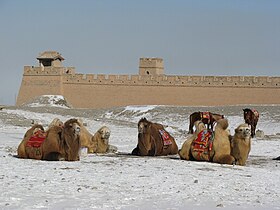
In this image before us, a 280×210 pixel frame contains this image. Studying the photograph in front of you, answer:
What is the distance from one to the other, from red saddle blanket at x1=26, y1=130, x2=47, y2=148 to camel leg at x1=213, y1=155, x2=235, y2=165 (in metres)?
2.51

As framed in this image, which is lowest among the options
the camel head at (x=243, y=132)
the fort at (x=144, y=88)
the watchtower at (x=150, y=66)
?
the camel head at (x=243, y=132)

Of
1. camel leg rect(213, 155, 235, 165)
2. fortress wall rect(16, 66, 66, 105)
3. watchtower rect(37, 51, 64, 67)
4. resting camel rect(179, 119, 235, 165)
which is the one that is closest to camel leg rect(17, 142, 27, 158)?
resting camel rect(179, 119, 235, 165)

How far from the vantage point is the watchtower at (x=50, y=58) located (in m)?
54.9

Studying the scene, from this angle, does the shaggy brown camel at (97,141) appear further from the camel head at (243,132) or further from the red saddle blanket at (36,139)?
the camel head at (243,132)

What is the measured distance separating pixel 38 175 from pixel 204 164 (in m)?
2.82

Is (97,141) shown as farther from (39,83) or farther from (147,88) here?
(39,83)

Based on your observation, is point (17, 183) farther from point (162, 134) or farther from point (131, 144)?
point (131, 144)

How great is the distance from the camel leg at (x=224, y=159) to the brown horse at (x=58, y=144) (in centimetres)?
201

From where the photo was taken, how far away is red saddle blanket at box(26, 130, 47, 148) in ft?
33.7

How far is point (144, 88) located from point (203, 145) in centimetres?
3669

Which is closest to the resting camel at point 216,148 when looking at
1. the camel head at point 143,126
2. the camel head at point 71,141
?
the camel head at point 143,126

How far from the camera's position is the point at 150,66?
5219 centimetres

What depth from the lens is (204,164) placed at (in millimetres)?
10031

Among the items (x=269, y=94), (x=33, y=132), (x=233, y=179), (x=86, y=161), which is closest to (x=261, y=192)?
(x=233, y=179)
